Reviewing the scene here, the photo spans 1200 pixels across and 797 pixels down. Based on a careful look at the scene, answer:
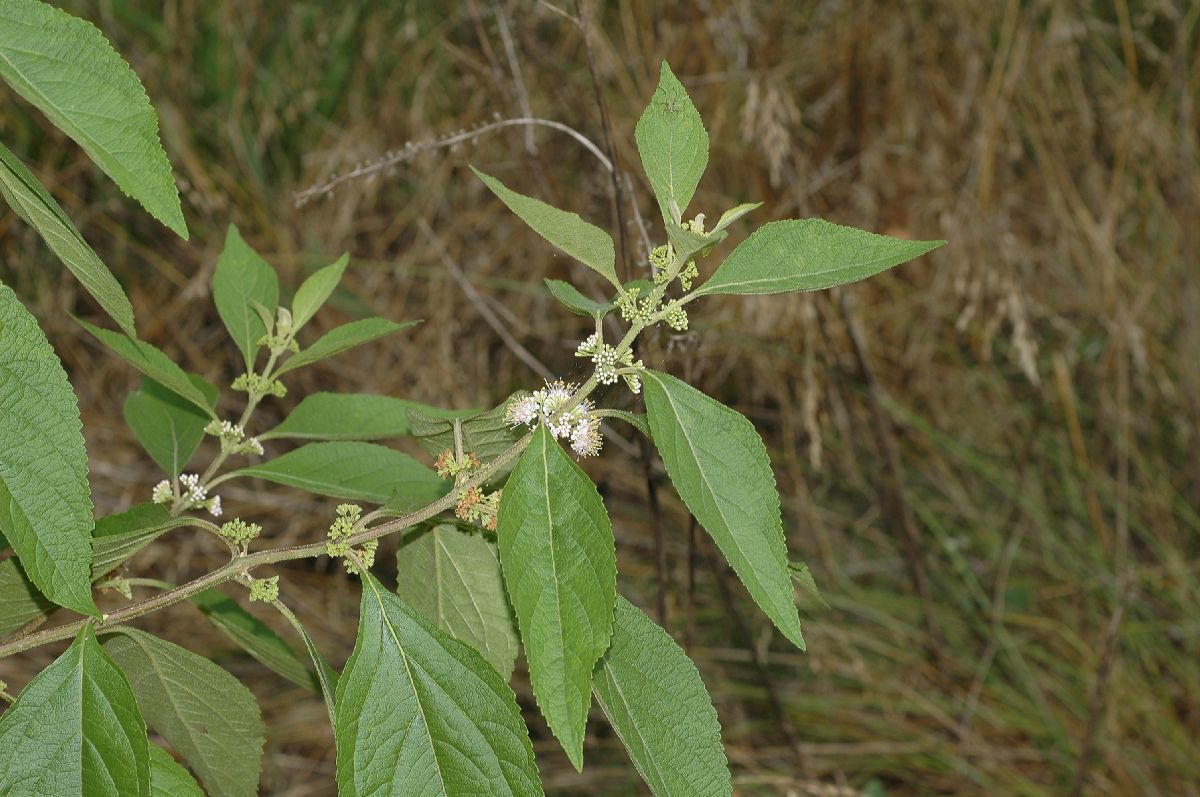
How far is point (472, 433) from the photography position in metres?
1.05

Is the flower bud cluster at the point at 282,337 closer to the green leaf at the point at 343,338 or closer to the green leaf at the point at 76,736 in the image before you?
the green leaf at the point at 343,338

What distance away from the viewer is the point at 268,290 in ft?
4.39

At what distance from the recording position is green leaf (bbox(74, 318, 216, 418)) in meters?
1.05

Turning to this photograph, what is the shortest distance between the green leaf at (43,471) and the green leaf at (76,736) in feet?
0.39

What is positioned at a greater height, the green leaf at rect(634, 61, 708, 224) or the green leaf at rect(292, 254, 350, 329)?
the green leaf at rect(292, 254, 350, 329)

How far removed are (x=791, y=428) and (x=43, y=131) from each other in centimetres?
246

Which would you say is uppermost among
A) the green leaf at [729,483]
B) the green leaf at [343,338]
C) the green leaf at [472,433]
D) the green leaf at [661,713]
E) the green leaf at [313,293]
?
the green leaf at [313,293]

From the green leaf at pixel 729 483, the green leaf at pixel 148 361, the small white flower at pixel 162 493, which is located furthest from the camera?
the small white flower at pixel 162 493

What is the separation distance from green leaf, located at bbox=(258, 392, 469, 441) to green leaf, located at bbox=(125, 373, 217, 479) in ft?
0.32

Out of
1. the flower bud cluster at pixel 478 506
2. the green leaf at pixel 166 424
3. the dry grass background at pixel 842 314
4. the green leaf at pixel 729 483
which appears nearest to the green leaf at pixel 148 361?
the green leaf at pixel 166 424

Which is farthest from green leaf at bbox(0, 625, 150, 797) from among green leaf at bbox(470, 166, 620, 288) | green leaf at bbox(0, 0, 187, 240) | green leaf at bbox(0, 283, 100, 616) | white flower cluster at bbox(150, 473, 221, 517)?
green leaf at bbox(470, 166, 620, 288)

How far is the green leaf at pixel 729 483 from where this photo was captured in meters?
0.82

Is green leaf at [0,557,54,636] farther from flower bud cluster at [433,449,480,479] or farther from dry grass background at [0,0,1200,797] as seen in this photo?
dry grass background at [0,0,1200,797]

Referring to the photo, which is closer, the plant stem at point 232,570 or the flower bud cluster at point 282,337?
the plant stem at point 232,570
